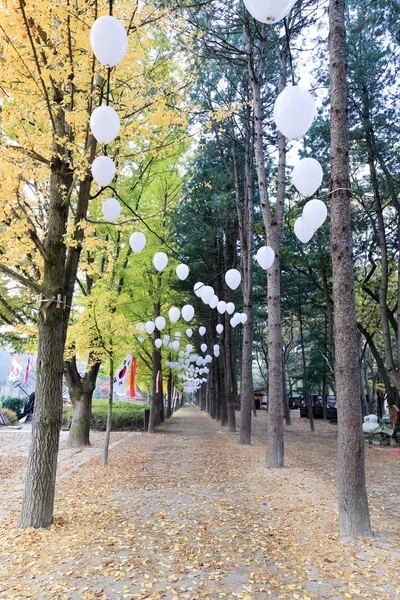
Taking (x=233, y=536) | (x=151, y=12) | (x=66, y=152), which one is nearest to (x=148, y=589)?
(x=233, y=536)

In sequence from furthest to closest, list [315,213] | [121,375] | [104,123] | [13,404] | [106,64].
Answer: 1. [13,404]
2. [121,375]
3. [315,213]
4. [104,123]
5. [106,64]

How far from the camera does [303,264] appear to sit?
14.8 m

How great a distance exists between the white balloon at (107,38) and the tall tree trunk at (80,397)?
9.11 m

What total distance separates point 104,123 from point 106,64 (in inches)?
23.5

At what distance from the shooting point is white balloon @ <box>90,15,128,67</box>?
323 centimetres

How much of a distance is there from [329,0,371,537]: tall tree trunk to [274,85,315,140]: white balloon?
3.20 feet

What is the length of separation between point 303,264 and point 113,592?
43.0 ft

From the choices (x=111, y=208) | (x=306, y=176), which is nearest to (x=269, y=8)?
(x=306, y=176)

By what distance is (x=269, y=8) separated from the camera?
300 cm

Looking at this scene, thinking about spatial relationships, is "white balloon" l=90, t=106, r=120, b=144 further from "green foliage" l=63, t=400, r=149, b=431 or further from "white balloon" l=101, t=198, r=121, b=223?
"green foliage" l=63, t=400, r=149, b=431

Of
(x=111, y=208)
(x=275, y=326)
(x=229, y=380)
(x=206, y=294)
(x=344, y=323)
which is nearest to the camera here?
(x=344, y=323)

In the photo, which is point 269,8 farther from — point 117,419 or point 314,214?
point 117,419

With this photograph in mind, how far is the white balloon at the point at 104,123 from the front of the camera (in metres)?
3.84

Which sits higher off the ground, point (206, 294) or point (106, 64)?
point (106, 64)
